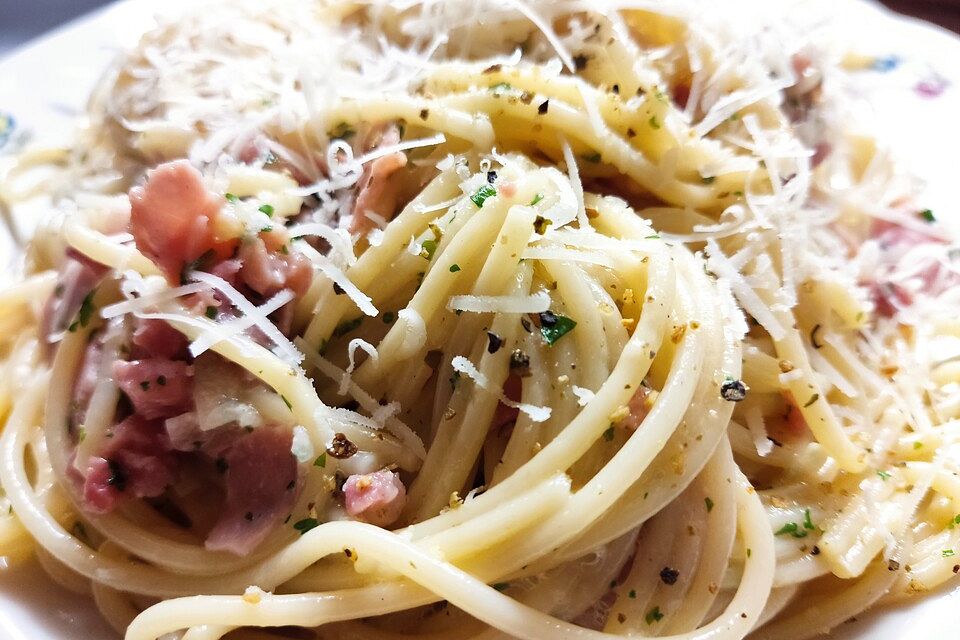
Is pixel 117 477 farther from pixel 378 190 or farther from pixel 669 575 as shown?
pixel 669 575

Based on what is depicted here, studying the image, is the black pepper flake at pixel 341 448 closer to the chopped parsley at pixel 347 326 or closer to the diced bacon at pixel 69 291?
the chopped parsley at pixel 347 326

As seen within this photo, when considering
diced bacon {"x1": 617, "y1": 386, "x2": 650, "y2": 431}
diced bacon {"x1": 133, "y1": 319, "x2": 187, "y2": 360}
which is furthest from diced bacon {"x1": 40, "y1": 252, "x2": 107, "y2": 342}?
diced bacon {"x1": 617, "y1": 386, "x2": 650, "y2": 431}

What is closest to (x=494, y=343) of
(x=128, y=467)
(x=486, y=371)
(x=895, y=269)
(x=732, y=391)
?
(x=486, y=371)

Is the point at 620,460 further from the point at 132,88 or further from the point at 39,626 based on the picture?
the point at 132,88

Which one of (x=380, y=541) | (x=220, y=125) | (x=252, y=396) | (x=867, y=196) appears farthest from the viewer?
(x=867, y=196)

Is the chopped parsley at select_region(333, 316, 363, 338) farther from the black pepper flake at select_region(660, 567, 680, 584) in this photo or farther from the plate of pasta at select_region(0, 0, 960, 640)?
the black pepper flake at select_region(660, 567, 680, 584)

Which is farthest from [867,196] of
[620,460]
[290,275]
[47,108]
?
[47,108]
